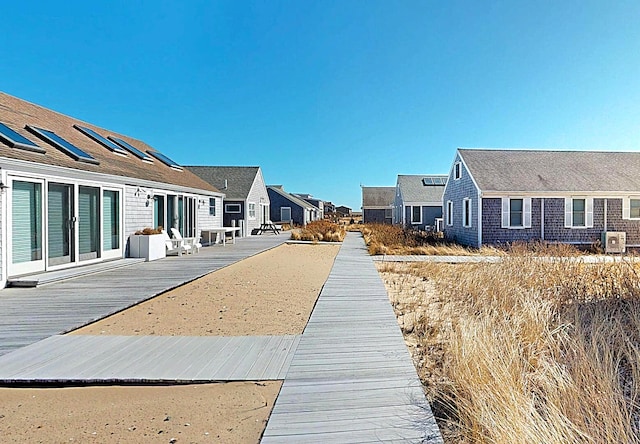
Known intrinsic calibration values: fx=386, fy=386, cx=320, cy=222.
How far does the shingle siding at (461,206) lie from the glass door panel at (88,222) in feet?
47.0

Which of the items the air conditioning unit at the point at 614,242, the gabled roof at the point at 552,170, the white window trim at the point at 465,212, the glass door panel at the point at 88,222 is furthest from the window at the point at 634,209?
the glass door panel at the point at 88,222

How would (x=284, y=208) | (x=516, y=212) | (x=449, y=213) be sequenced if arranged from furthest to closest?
(x=284, y=208)
(x=449, y=213)
(x=516, y=212)

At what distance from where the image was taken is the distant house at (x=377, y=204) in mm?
41125

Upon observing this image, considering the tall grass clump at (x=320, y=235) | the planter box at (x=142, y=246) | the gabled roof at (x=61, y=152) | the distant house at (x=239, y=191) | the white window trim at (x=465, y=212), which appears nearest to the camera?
the gabled roof at (x=61, y=152)

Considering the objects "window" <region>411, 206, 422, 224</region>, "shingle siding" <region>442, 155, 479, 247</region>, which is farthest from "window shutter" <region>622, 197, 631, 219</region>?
"window" <region>411, 206, 422, 224</region>

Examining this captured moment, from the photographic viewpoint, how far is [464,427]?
8.83 feet

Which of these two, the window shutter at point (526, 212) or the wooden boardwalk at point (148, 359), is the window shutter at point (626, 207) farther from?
the wooden boardwalk at point (148, 359)

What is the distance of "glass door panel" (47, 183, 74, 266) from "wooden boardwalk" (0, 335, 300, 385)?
5.17 metres

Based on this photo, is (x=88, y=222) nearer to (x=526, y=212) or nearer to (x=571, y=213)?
(x=526, y=212)

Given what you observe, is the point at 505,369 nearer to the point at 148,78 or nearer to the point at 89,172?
the point at 89,172

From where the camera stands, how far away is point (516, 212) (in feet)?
55.0

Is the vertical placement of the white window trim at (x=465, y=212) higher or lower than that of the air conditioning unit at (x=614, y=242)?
higher

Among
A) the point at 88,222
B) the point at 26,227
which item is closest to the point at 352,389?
the point at 26,227

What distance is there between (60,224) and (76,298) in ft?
10.7
